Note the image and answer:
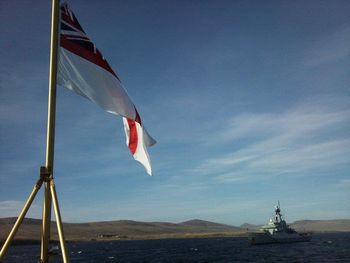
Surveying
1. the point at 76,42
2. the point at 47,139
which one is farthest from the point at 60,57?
the point at 47,139

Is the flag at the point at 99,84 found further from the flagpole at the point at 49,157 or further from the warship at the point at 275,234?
the warship at the point at 275,234

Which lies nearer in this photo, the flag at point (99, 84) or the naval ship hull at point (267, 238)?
the flag at point (99, 84)

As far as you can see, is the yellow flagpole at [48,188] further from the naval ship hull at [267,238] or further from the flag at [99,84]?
the naval ship hull at [267,238]

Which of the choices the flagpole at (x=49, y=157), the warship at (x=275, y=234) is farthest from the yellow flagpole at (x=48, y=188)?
the warship at (x=275, y=234)

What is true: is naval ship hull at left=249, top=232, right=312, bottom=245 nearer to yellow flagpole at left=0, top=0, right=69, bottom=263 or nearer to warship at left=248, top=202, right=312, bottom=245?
warship at left=248, top=202, right=312, bottom=245

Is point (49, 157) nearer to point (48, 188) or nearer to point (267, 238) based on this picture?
point (48, 188)

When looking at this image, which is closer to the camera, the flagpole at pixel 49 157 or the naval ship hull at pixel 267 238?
the flagpole at pixel 49 157

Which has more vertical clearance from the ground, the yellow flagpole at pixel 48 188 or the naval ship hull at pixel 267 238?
the naval ship hull at pixel 267 238

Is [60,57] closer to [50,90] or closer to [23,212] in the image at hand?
[50,90]

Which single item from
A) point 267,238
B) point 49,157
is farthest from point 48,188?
point 267,238

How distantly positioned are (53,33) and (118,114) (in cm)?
236

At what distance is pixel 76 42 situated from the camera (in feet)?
29.0

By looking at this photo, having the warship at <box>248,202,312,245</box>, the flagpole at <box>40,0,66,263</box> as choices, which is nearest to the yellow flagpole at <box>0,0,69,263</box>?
the flagpole at <box>40,0,66,263</box>

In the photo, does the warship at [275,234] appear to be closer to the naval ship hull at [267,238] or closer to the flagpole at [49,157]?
the naval ship hull at [267,238]
